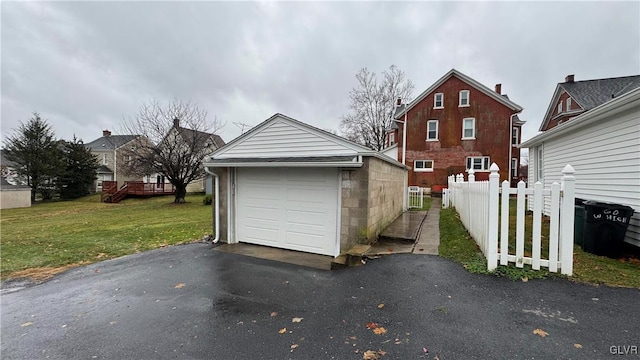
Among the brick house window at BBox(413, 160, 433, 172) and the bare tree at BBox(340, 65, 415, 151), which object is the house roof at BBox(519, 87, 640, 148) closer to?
the brick house window at BBox(413, 160, 433, 172)

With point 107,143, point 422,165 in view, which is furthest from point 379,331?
point 107,143

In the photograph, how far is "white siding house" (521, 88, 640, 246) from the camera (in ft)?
16.3

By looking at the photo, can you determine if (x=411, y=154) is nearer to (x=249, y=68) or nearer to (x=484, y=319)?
(x=249, y=68)

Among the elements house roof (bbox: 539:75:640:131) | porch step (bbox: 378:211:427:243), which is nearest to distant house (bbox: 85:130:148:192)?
porch step (bbox: 378:211:427:243)

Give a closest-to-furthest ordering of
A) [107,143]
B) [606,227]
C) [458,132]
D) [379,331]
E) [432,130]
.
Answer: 1. [379,331]
2. [606,227]
3. [458,132]
4. [432,130]
5. [107,143]

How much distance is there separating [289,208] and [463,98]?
66.5 ft

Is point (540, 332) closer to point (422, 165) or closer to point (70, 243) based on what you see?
point (70, 243)

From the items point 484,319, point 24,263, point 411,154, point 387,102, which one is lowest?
point 24,263

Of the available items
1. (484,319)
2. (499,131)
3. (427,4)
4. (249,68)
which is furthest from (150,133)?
(499,131)

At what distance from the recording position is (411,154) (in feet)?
74.1

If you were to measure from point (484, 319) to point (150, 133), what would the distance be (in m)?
23.1

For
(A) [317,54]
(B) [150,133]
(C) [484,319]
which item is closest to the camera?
(C) [484,319]

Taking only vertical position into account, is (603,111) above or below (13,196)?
above

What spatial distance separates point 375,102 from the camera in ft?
110
